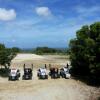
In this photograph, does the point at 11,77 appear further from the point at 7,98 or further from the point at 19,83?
the point at 7,98

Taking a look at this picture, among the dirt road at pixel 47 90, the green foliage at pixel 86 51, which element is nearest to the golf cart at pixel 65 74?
the dirt road at pixel 47 90

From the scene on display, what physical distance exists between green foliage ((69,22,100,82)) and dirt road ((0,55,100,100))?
9.37 feet

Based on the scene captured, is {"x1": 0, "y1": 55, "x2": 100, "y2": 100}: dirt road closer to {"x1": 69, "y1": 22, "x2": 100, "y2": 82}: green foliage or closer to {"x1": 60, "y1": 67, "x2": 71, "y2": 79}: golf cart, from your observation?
{"x1": 60, "y1": 67, "x2": 71, "y2": 79}: golf cart

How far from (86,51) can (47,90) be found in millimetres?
9057

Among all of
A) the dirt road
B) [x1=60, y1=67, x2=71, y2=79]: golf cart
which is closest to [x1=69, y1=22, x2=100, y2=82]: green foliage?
[x1=60, y1=67, x2=71, y2=79]: golf cart

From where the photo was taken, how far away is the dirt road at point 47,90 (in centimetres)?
2798

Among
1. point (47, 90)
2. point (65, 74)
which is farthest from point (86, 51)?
point (47, 90)

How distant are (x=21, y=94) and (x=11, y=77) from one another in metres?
9.06

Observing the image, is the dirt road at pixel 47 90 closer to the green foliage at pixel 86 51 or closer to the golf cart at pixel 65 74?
the golf cart at pixel 65 74

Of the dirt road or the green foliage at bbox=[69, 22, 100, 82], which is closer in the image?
the dirt road

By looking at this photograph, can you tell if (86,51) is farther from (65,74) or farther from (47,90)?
(47,90)

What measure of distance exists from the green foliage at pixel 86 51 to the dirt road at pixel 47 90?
2.85 m

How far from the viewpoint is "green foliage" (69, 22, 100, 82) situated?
1430 inches

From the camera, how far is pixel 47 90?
1232 inches
